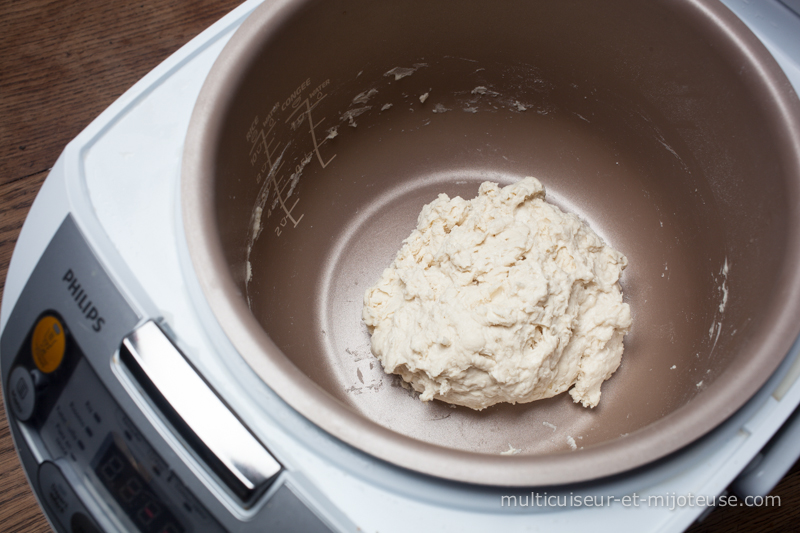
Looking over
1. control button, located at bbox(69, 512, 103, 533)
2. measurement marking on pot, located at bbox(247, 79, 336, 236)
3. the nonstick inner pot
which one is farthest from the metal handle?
measurement marking on pot, located at bbox(247, 79, 336, 236)

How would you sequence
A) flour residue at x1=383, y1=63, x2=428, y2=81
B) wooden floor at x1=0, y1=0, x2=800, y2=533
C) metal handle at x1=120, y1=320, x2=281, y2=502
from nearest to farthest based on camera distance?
1. metal handle at x1=120, y1=320, x2=281, y2=502
2. flour residue at x1=383, y1=63, x2=428, y2=81
3. wooden floor at x1=0, y1=0, x2=800, y2=533

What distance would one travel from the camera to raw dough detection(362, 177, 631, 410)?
2.72 feet

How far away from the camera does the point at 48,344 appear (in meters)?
0.64

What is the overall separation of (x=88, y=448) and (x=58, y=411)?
7 centimetres

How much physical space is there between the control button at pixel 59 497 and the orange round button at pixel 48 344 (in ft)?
0.41

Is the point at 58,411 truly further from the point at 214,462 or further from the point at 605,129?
the point at 605,129

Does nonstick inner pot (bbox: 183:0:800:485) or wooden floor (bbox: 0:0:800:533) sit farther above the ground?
wooden floor (bbox: 0:0:800:533)

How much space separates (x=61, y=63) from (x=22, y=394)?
34.6 inches

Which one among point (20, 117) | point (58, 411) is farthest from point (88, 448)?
point (20, 117)

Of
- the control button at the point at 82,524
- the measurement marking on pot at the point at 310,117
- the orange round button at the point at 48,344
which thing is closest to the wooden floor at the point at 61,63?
the measurement marking on pot at the point at 310,117

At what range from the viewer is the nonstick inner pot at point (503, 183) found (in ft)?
1.93

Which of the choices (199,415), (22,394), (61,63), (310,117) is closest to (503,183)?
(310,117)

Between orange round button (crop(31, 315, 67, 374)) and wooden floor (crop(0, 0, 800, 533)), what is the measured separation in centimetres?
63

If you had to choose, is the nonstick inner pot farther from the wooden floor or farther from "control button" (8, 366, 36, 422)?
the wooden floor
